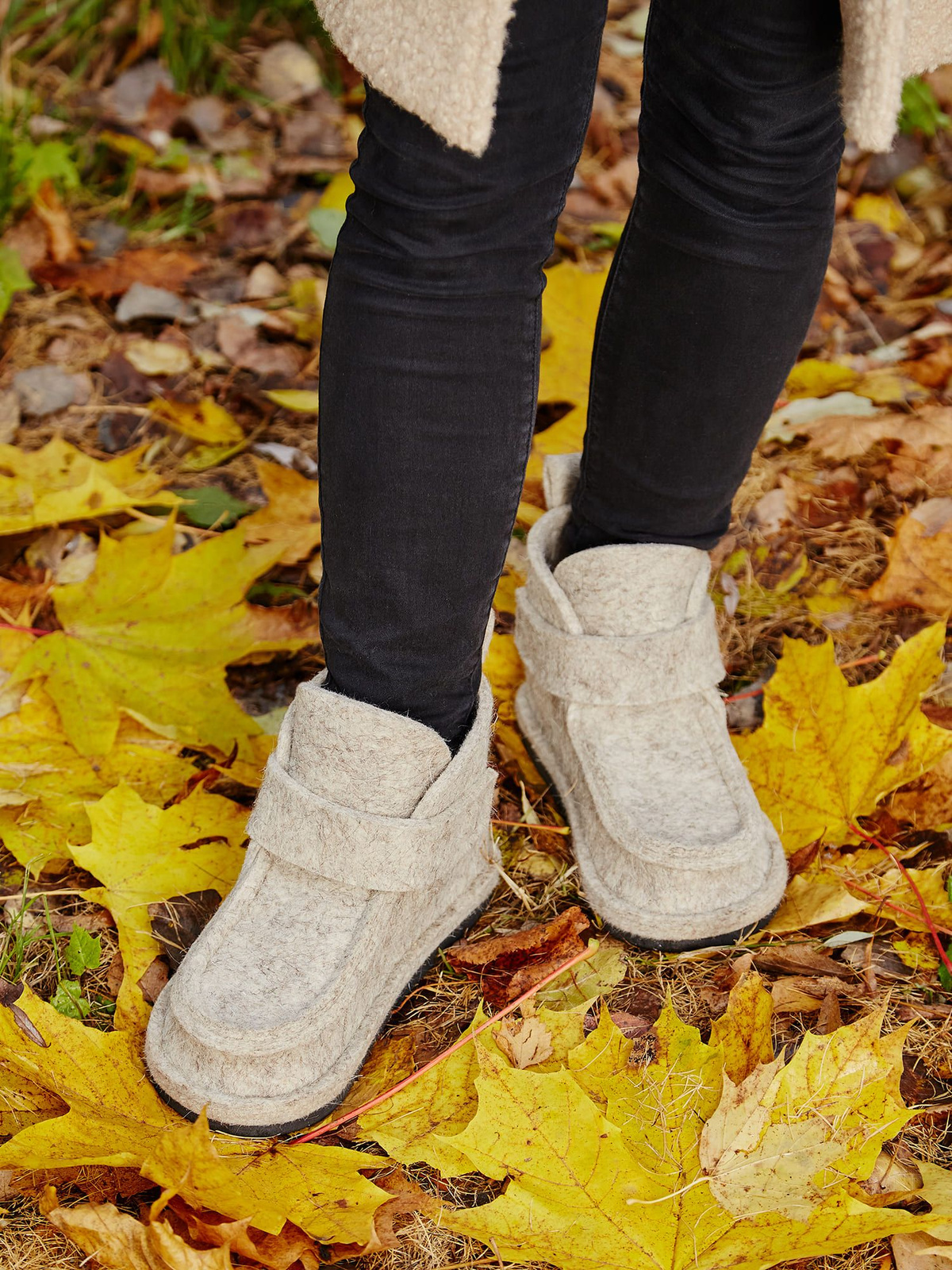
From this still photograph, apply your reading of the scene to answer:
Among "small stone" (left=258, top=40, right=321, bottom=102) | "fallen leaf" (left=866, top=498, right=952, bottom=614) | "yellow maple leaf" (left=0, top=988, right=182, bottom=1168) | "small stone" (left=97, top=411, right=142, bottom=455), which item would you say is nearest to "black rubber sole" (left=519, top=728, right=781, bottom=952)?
"yellow maple leaf" (left=0, top=988, right=182, bottom=1168)

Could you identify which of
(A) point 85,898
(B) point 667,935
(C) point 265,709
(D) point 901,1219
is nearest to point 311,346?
(C) point 265,709

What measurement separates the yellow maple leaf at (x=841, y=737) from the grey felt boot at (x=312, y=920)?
14.4 inches

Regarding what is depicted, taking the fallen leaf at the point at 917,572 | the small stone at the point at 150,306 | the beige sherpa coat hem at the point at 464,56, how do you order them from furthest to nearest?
the small stone at the point at 150,306 < the fallen leaf at the point at 917,572 < the beige sherpa coat hem at the point at 464,56

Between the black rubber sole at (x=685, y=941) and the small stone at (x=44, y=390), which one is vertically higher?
the small stone at (x=44, y=390)

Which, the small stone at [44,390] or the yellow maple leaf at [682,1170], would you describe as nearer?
the yellow maple leaf at [682,1170]

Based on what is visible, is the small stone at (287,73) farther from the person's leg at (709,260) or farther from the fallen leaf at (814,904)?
the fallen leaf at (814,904)

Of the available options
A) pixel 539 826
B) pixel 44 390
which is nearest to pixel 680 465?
pixel 539 826

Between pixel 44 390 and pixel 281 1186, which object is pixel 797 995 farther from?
pixel 44 390

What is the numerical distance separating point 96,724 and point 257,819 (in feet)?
1.10

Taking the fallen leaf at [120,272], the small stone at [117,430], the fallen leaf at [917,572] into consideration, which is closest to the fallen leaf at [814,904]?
the fallen leaf at [917,572]

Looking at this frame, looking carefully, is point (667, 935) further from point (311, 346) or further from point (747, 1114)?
point (311, 346)

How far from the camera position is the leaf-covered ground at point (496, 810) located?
2.54ft

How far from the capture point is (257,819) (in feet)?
2.99

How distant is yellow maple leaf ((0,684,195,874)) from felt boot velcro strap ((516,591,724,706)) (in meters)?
0.40
